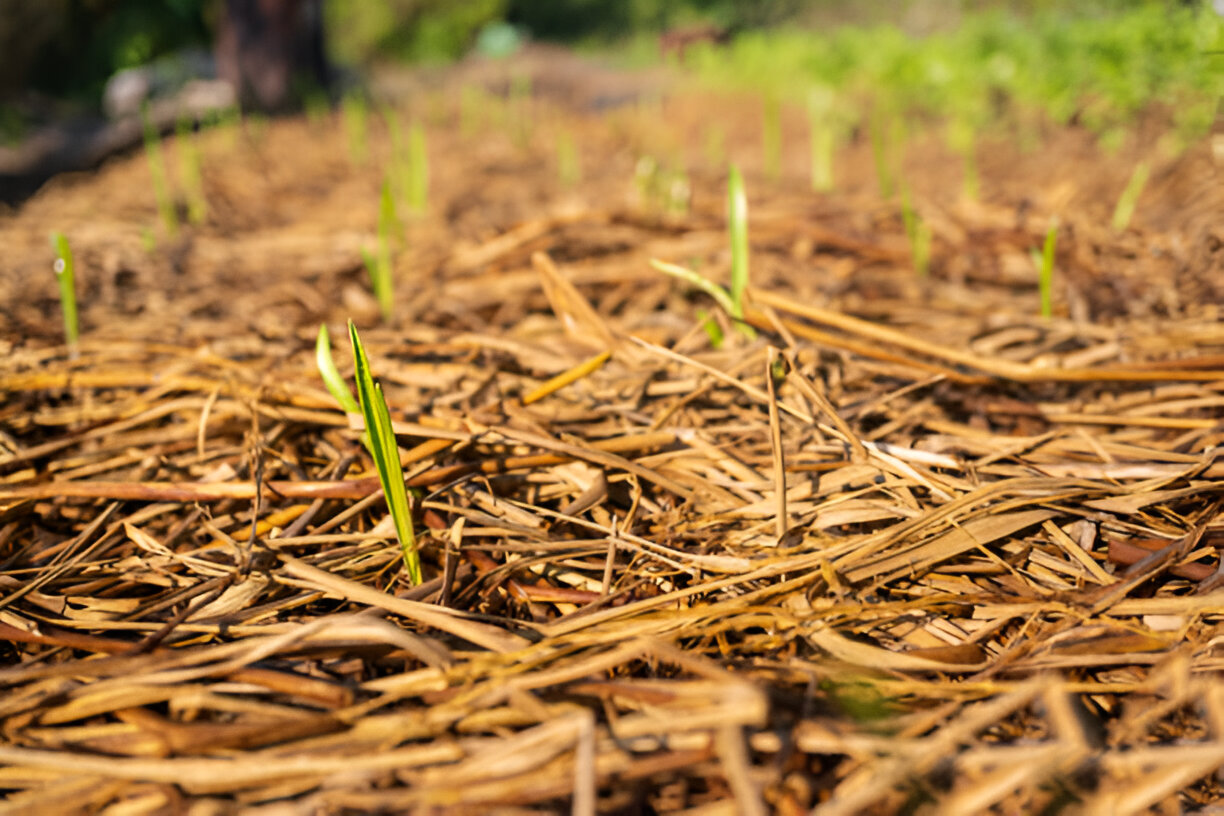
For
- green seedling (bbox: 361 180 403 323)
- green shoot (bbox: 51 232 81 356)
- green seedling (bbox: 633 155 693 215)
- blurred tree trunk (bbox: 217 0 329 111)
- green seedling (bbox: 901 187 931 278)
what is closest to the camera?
green shoot (bbox: 51 232 81 356)

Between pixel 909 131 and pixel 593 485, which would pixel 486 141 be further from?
pixel 593 485

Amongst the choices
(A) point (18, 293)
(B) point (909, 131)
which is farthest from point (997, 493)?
(B) point (909, 131)

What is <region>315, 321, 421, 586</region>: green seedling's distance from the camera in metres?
0.65

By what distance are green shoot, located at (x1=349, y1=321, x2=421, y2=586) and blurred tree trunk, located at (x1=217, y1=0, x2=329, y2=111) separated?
5.61 metres

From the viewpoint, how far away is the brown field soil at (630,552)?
0.50m

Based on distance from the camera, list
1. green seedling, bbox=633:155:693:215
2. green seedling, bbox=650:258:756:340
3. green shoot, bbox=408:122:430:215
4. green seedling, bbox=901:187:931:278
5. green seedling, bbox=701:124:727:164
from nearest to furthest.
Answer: green seedling, bbox=650:258:756:340, green seedling, bbox=901:187:931:278, green seedling, bbox=633:155:693:215, green shoot, bbox=408:122:430:215, green seedling, bbox=701:124:727:164

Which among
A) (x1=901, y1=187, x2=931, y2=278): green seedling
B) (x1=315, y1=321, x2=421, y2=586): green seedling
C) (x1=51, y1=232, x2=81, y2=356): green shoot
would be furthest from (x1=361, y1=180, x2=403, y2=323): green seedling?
(x1=901, y1=187, x2=931, y2=278): green seedling

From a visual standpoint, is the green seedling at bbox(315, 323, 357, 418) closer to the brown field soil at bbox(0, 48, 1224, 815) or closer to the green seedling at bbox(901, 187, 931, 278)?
the brown field soil at bbox(0, 48, 1224, 815)

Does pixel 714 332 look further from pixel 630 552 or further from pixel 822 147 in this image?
pixel 822 147

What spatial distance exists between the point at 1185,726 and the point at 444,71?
11.0 metres

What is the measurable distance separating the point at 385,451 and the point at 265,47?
6028 mm

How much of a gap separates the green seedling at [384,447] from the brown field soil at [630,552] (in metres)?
0.04

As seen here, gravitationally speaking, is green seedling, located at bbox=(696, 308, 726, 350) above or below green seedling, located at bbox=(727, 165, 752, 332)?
below

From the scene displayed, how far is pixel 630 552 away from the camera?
77 centimetres
